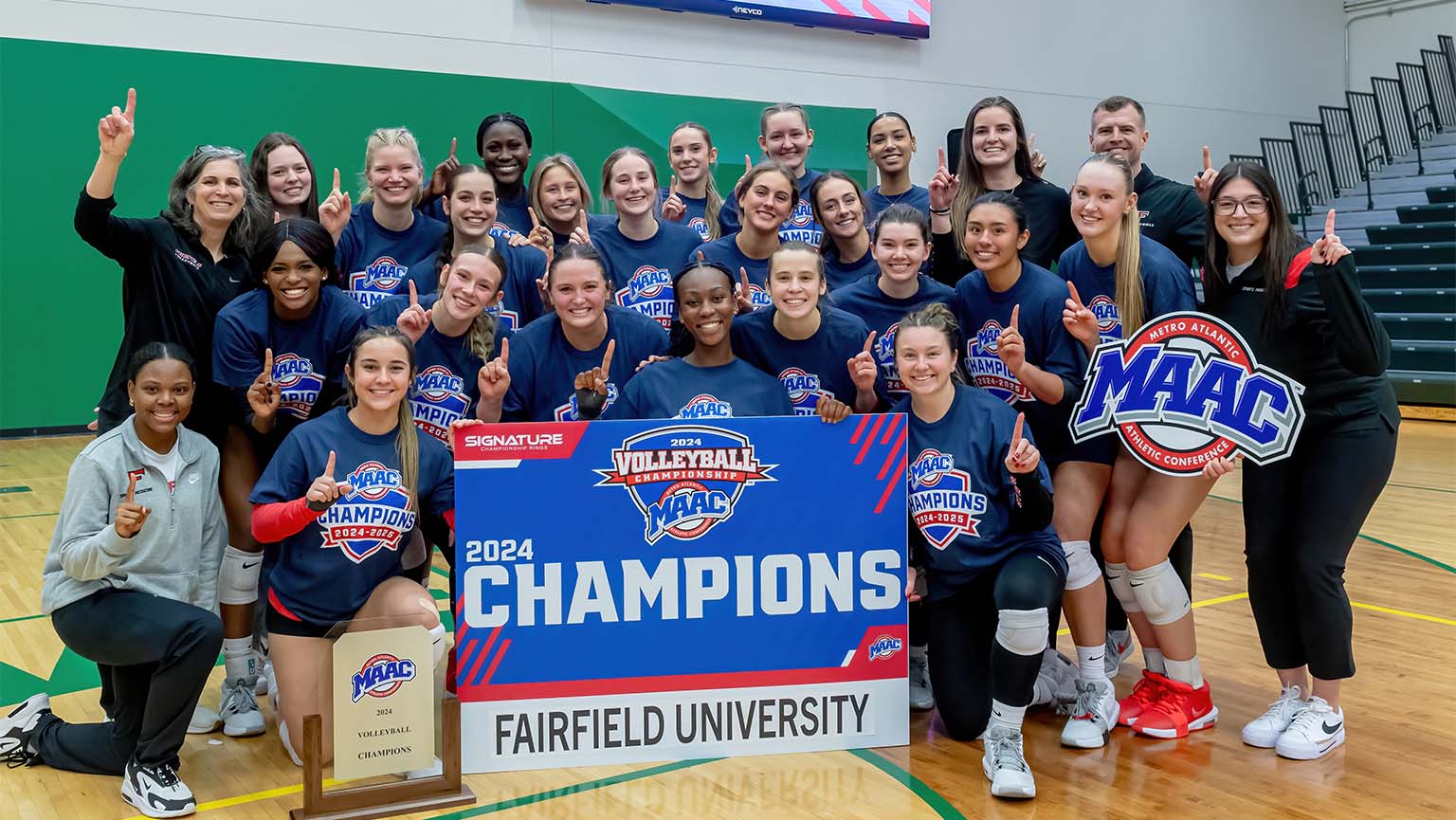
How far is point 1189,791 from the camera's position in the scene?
3.29 metres

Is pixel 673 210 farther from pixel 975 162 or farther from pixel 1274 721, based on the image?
pixel 1274 721

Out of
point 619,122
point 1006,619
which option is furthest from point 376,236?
point 619,122

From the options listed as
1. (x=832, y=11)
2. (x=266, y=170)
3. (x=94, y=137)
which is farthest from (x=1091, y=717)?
(x=832, y=11)

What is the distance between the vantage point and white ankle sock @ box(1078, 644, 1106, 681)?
148 inches

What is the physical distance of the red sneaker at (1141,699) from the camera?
12.5 feet

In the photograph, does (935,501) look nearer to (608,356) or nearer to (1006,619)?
(1006,619)

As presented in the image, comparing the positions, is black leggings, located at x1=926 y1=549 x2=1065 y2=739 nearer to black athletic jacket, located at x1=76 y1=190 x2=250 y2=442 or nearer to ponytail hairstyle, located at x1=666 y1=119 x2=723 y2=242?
ponytail hairstyle, located at x1=666 y1=119 x2=723 y2=242

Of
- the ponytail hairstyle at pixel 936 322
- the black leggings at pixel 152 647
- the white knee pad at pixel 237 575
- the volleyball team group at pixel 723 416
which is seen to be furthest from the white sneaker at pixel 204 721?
the ponytail hairstyle at pixel 936 322

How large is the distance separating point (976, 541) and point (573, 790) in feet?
4.58

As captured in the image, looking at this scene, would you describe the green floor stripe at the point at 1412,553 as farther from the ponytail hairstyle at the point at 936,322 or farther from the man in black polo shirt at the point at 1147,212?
the ponytail hairstyle at the point at 936,322

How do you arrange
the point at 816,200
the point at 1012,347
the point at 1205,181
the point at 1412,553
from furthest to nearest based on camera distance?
the point at 1412,553, the point at 816,200, the point at 1205,181, the point at 1012,347

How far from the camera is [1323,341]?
351 cm

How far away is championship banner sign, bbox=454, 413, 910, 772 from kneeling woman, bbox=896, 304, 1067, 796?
13 cm

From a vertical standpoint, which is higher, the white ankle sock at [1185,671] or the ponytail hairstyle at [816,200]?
the ponytail hairstyle at [816,200]
